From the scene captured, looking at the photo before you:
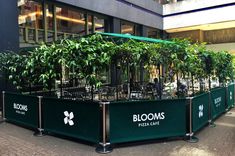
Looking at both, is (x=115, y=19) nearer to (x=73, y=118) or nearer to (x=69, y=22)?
(x=69, y=22)

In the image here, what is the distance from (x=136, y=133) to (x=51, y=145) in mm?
1959

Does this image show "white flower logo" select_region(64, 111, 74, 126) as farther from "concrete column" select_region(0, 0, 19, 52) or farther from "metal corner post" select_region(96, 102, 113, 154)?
"concrete column" select_region(0, 0, 19, 52)

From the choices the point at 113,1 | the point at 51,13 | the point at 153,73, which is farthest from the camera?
the point at 113,1

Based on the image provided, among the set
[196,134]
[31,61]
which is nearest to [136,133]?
[196,134]

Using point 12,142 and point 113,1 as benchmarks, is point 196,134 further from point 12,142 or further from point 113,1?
point 113,1

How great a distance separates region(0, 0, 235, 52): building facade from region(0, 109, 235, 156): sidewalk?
4.72 metres

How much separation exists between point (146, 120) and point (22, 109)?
371 cm

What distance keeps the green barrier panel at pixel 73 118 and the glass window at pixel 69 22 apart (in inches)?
285

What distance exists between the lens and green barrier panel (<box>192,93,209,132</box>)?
20.2 ft

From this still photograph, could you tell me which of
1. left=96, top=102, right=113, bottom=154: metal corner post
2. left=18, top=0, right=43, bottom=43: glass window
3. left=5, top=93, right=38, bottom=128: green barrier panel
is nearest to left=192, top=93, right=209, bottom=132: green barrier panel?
left=96, top=102, right=113, bottom=154: metal corner post

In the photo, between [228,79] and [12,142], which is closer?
[12,142]

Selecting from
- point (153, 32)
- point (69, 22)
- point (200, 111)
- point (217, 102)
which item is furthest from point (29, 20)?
point (153, 32)

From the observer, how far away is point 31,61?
684 centimetres

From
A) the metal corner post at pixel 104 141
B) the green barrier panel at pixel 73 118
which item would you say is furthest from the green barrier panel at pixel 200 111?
the green barrier panel at pixel 73 118
